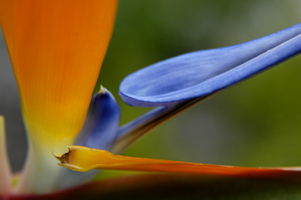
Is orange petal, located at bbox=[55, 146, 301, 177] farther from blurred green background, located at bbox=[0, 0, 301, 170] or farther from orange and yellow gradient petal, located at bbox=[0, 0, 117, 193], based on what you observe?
blurred green background, located at bbox=[0, 0, 301, 170]

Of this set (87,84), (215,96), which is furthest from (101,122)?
(215,96)

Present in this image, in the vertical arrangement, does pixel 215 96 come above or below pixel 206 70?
below

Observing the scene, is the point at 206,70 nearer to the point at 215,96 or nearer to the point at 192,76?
the point at 192,76

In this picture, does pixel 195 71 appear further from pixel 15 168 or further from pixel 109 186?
pixel 15 168

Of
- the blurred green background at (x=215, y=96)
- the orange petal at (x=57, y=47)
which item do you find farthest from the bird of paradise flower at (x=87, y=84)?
the blurred green background at (x=215, y=96)

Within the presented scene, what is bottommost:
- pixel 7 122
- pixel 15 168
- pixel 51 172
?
pixel 15 168

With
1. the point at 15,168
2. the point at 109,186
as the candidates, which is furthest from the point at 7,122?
the point at 109,186
